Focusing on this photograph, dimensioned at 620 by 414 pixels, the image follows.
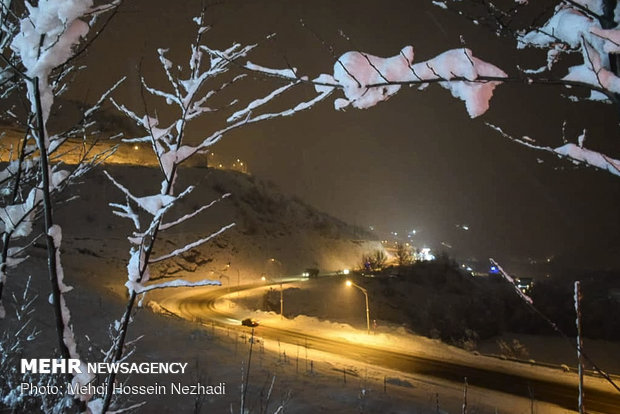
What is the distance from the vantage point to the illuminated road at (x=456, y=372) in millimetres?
16594

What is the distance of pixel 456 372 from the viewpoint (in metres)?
20.6

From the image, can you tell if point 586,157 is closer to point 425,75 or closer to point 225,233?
point 425,75

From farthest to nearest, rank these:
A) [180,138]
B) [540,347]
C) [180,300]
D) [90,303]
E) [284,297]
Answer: [284,297] → [180,300] → [540,347] → [90,303] → [180,138]

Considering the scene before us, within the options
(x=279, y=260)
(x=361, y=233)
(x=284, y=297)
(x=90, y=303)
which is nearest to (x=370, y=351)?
(x=90, y=303)

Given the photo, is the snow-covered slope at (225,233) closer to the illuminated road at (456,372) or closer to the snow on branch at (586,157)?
the illuminated road at (456,372)

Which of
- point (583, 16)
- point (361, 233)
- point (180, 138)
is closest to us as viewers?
point (583, 16)

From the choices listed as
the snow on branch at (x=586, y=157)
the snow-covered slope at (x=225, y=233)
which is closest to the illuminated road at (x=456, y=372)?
the snow on branch at (x=586, y=157)

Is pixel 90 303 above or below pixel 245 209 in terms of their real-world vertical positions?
below

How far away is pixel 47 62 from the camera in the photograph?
164 centimetres

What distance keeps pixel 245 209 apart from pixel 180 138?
7562 centimetres

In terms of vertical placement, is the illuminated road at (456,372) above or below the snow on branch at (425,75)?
below

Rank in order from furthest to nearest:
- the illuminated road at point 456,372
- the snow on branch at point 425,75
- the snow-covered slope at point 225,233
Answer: the snow-covered slope at point 225,233, the illuminated road at point 456,372, the snow on branch at point 425,75

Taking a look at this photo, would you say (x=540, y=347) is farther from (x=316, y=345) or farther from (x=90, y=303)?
(x=90, y=303)

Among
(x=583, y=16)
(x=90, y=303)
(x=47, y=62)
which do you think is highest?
(x=583, y=16)
